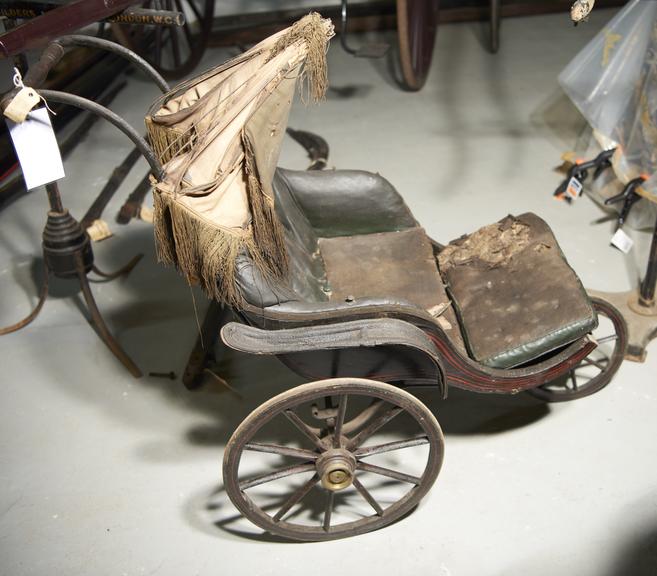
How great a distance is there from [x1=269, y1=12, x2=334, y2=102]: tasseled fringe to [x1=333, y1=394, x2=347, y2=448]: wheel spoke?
870 mm

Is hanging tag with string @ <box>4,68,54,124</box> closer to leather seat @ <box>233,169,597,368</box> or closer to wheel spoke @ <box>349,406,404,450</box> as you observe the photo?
→ leather seat @ <box>233,169,597,368</box>

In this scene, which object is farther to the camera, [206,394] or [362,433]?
[206,394]

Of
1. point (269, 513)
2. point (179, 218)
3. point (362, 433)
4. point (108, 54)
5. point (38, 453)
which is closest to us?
point (179, 218)

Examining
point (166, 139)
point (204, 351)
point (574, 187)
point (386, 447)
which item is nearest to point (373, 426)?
point (386, 447)

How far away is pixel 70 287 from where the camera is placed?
314cm

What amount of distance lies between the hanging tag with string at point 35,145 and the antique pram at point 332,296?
2.8 inches

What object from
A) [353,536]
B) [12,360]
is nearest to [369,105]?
[12,360]

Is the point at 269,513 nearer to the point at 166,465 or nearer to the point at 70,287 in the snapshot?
the point at 166,465

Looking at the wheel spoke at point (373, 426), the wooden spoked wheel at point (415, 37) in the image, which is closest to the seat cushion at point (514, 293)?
the wheel spoke at point (373, 426)

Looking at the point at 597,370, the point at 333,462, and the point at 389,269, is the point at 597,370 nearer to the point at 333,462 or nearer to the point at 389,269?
the point at 389,269

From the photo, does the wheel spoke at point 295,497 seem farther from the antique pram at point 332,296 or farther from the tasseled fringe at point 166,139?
the tasseled fringe at point 166,139

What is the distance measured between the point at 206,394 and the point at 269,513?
0.53 meters

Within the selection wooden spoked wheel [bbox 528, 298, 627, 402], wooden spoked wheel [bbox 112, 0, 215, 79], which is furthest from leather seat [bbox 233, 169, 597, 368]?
wooden spoked wheel [bbox 112, 0, 215, 79]

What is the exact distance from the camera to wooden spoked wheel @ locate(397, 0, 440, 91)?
3844mm
